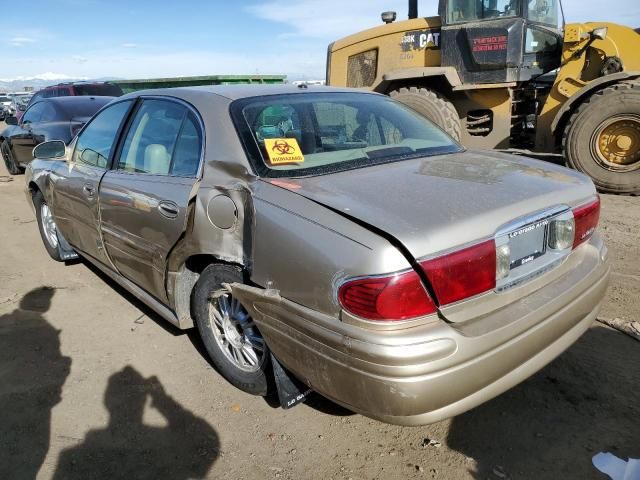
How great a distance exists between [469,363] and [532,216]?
0.68 metres

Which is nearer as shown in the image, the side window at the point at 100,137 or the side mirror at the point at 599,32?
the side window at the point at 100,137

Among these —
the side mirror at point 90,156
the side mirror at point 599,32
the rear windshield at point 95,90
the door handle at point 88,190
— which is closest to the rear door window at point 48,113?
the rear windshield at point 95,90

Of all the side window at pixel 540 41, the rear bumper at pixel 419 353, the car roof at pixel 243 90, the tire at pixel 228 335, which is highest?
the side window at pixel 540 41

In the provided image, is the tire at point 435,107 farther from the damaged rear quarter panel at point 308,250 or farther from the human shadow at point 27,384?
the human shadow at point 27,384

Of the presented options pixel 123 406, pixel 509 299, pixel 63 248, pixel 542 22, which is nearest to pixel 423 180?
pixel 509 299

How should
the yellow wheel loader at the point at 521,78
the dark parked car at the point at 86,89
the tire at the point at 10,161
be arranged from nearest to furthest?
the yellow wheel loader at the point at 521,78 < the tire at the point at 10,161 < the dark parked car at the point at 86,89

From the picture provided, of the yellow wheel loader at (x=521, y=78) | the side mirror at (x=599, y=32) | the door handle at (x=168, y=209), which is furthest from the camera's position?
the side mirror at (x=599, y=32)

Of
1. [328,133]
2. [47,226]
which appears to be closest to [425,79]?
[328,133]

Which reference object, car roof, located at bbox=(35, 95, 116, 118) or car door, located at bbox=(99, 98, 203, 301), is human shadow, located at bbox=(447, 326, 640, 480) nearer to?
car door, located at bbox=(99, 98, 203, 301)

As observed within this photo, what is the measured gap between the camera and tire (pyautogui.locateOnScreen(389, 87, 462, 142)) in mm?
6887

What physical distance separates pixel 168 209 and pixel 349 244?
4.36 ft

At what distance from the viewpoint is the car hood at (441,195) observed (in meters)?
1.83

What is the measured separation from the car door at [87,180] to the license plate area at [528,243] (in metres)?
2.69

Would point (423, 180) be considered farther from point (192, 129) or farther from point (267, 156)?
point (192, 129)
